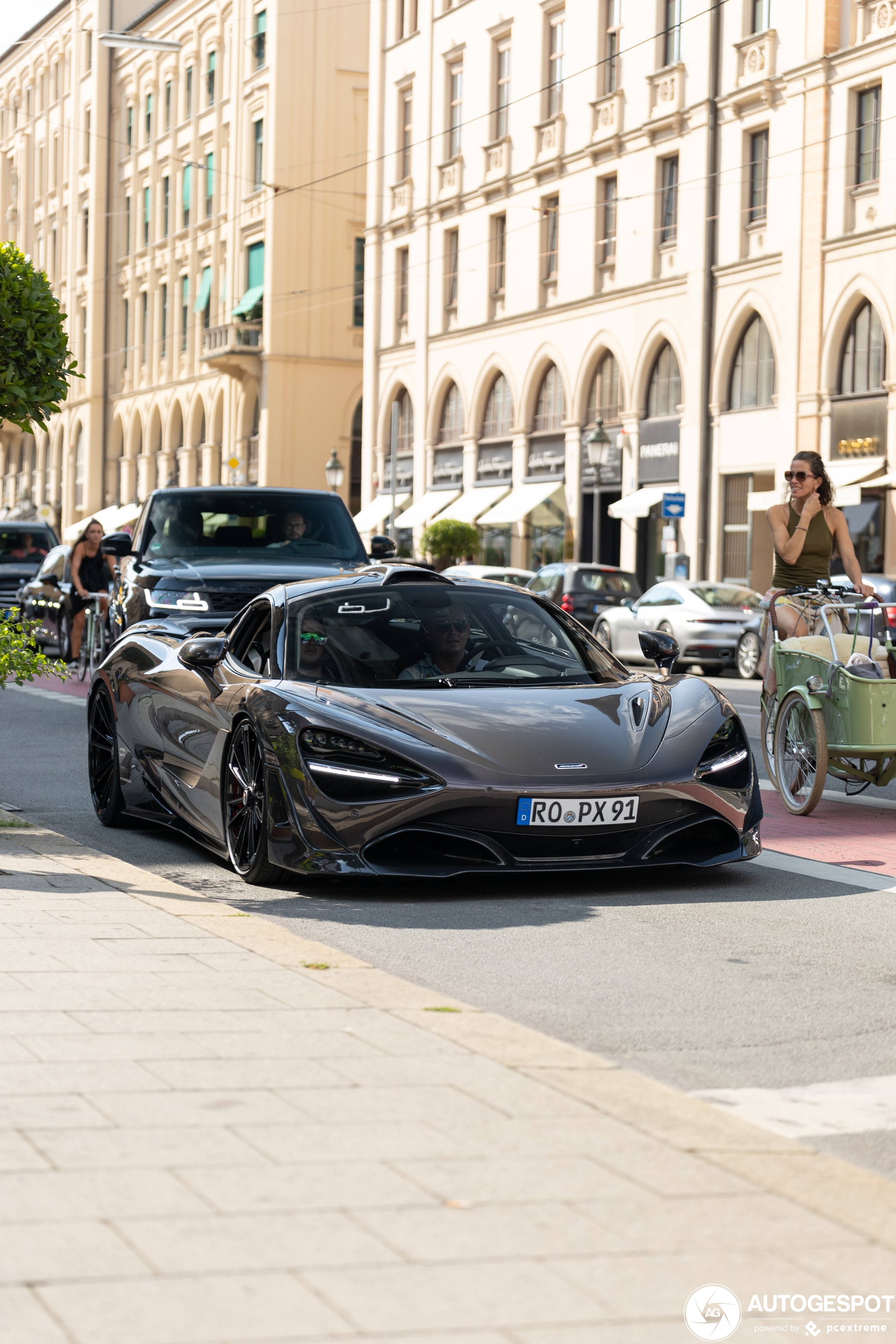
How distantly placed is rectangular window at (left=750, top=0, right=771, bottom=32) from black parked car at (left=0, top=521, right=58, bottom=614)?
62.7 ft

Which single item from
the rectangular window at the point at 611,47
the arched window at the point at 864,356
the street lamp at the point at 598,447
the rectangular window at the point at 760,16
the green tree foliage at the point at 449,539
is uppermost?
the rectangular window at the point at 611,47

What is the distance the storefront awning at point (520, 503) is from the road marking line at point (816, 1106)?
142ft

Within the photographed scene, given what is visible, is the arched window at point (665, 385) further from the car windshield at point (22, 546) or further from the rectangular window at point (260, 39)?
the rectangular window at point (260, 39)

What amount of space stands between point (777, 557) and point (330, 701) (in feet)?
14.3

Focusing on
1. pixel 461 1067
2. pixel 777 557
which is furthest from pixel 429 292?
pixel 461 1067

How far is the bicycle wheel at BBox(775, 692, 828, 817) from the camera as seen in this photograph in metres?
10.0

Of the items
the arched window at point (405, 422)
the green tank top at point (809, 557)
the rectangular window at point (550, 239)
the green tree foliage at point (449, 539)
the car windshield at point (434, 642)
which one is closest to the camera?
the car windshield at point (434, 642)

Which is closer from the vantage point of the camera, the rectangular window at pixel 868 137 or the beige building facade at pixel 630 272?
the rectangular window at pixel 868 137

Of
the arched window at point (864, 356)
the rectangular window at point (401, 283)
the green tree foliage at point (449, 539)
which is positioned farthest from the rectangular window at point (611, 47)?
the rectangular window at point (401, 283)

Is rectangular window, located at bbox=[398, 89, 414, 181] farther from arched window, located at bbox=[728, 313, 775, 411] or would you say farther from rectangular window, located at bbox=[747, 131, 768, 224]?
arched window, located at bbox=[728, 313, 775, 411]

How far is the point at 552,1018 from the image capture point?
5.53 meters

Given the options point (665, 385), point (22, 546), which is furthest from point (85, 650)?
point (665, 385)

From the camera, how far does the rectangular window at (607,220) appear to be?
45.8 metres

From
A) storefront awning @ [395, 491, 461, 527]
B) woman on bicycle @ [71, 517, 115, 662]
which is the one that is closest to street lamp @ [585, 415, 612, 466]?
storefront awning @ [395, 491, 461, 527]
